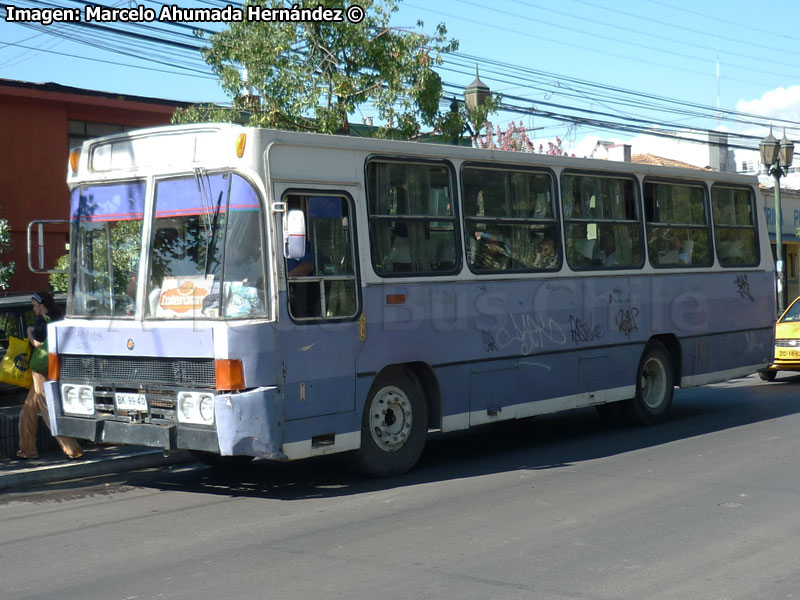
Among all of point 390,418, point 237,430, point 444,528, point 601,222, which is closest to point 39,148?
point 601,222

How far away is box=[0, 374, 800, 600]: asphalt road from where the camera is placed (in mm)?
6016

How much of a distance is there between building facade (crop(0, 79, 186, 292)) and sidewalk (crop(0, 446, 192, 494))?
10.0 m

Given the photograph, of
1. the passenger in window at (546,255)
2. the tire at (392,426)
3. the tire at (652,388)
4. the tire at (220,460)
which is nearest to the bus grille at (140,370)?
the tire at (220,460)

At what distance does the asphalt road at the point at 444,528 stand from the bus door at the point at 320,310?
95 cm

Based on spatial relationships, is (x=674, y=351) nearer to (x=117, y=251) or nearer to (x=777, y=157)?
(x=117, y=251)

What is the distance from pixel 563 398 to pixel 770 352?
5.14 metres

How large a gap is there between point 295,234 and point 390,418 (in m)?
2.29

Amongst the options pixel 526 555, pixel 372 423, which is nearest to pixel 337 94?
pixel 372 423

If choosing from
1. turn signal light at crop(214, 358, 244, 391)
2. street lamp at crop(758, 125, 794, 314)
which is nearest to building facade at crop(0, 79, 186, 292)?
turn signal light at crop(214, 358, 244, 391)

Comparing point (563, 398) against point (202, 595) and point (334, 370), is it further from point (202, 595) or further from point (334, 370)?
point (202, 595)

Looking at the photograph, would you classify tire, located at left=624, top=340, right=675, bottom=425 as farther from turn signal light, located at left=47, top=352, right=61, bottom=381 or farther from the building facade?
the building facade

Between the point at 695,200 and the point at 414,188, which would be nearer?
the point at 414,188

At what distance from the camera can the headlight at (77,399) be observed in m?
9.09

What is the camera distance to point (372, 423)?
9297mm
